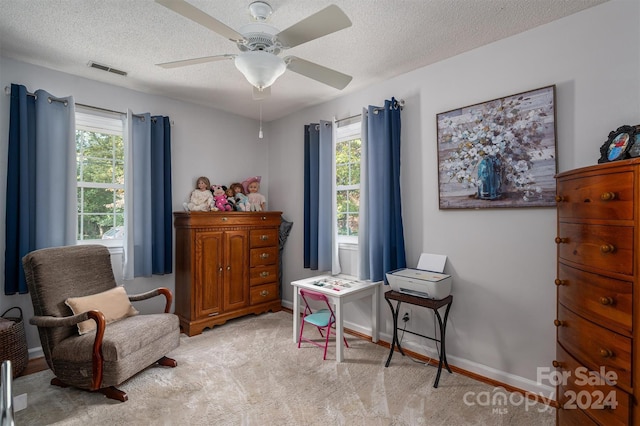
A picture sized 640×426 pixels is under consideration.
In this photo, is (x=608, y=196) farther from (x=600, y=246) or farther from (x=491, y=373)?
(x=491, y=373)

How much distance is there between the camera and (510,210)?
7.57 feet

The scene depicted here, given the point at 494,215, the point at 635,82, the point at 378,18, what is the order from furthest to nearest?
the point at 494,215 → the point at 378,18 → the point at 635,82

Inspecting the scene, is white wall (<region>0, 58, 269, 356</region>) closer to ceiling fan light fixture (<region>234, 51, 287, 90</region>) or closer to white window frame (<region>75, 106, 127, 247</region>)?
white window frame (<region>75, 106, 127, 247</region>)

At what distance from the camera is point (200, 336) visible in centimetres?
322

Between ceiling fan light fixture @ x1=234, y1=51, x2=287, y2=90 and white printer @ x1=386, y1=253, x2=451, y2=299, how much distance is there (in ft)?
5.85

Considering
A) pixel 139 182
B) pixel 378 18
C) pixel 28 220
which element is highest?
pixel 378 18

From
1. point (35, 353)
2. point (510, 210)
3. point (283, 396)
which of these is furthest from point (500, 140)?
point (35, 353)

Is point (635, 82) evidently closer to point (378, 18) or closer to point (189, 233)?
point (378, 18)

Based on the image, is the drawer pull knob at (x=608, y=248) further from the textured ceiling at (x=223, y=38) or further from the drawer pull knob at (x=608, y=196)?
the textured ceiling at (x=223, y=38)

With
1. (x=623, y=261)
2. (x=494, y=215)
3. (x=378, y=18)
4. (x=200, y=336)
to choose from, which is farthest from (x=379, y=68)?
(x=200, y=336)

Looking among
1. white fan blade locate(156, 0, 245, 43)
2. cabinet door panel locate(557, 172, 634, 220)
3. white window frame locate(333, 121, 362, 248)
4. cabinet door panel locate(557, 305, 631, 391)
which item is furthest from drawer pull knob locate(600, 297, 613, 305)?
white window frame locate(333, 121, 362, 248)

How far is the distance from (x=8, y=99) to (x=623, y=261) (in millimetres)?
4259

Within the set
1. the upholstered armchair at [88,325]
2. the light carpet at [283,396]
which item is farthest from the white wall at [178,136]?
the light carpet at [283,396]

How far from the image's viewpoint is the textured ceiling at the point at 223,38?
1.95 meters
